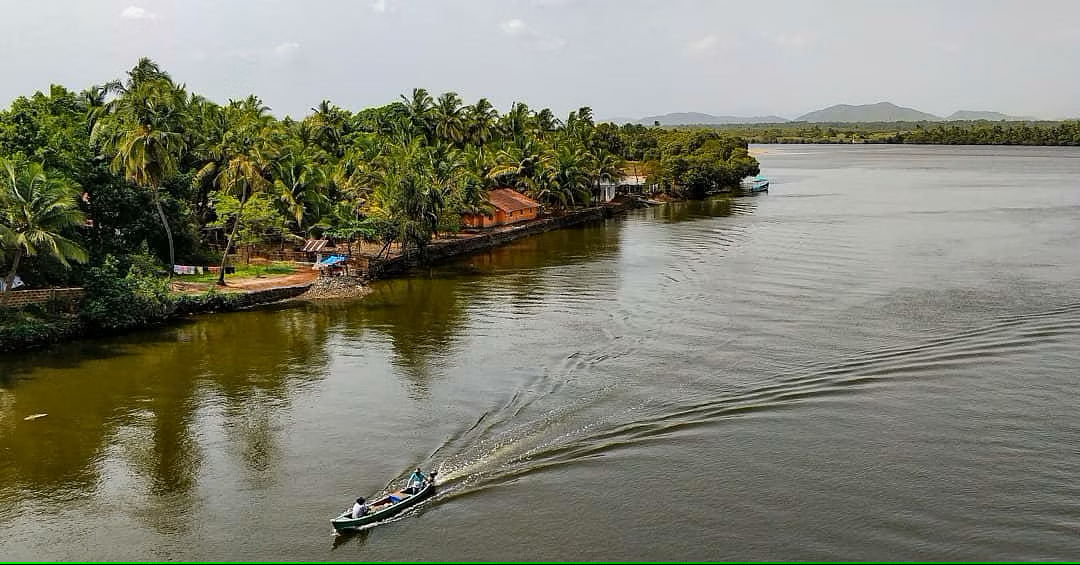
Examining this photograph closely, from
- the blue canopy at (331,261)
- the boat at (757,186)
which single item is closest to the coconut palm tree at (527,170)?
the blue canopy at (331,261)

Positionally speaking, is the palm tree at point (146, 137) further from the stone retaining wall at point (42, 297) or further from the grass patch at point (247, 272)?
the stone retaining wall at point (42, 297)

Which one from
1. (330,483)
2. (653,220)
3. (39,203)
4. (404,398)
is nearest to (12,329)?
(39,203)

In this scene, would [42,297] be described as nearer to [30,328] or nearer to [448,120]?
[30,328]

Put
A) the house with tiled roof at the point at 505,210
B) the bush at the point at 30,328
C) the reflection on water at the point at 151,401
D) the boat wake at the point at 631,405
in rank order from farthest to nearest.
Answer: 1. the house with tiled roof at the point at 505,210
2. the bush at the point at 30,328
3. the boat wake at the point at 631,405
4. the reflection on water at the point at 151,401

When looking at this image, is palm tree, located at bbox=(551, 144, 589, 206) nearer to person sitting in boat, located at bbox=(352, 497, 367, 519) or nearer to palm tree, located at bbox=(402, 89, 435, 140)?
palm tree, located at bbox=(402, 89, 435, 140)

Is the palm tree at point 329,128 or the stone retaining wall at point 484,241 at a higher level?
the palm tree at point 329,128

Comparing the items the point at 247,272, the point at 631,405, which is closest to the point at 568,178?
the point at 247,272
